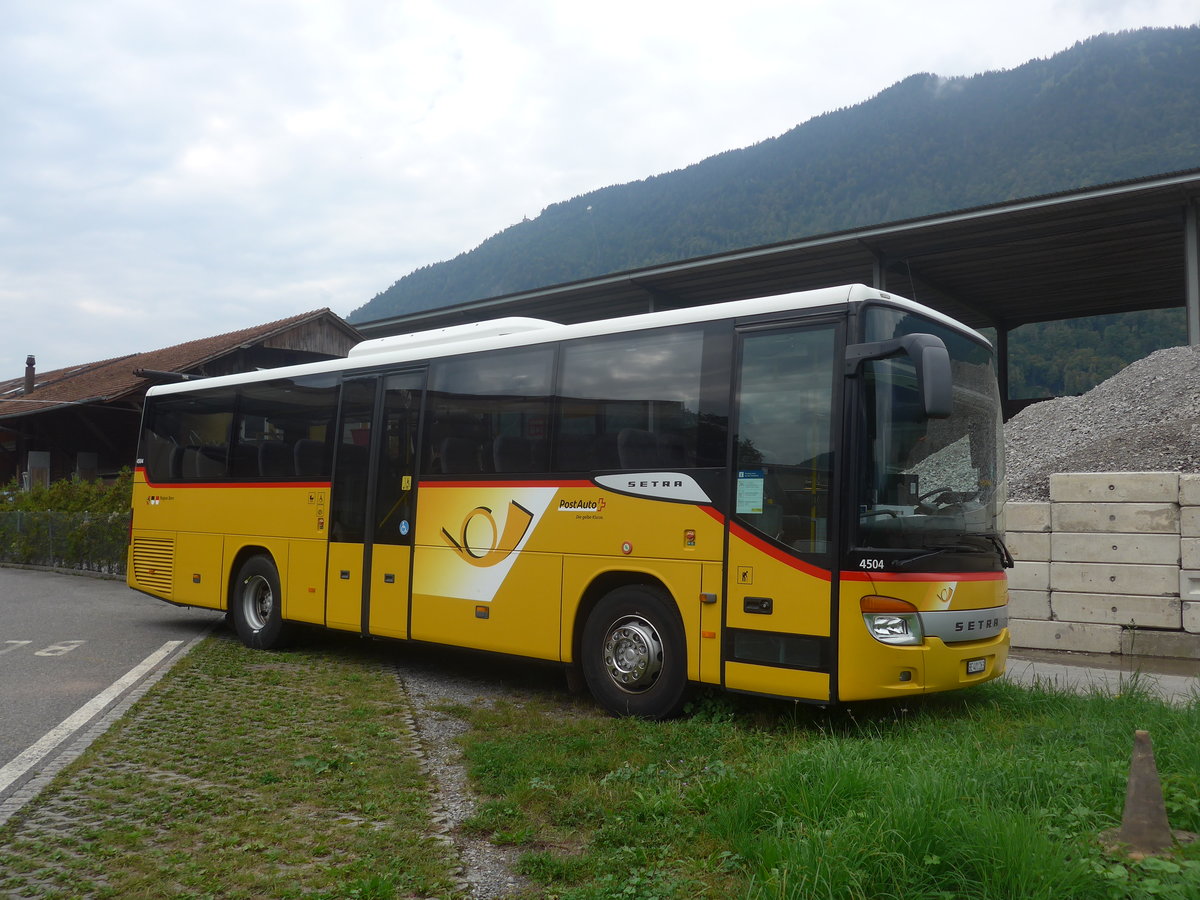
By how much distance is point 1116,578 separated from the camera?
10.6m

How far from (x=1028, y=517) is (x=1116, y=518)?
850 mm

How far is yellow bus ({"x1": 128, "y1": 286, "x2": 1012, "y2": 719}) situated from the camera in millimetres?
6582

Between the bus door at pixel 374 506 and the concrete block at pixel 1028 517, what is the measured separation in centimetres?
630

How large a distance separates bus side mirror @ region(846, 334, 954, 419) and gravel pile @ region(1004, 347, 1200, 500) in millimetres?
8065

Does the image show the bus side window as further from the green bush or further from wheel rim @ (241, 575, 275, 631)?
the green bush

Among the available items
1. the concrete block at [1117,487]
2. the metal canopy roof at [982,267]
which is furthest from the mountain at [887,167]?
the concrete block at [1117,487]

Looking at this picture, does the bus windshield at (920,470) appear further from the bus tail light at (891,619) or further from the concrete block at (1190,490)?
the concrete block at (1190,490)

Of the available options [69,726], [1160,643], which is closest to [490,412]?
[69,726]

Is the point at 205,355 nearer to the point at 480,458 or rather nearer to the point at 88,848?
the point at 480,458

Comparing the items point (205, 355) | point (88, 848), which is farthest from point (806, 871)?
point (205, 355)

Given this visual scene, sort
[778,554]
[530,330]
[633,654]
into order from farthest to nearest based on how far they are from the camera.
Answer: [530,330] < [633,654] < [778,554]

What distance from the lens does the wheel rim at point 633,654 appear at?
7.52 m

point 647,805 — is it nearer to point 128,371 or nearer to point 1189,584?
point 1189,584

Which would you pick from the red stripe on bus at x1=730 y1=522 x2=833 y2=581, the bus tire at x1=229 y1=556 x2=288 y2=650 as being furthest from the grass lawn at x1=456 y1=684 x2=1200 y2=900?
the bus tire at x1=229 y1=556 x2=288 y2=650
